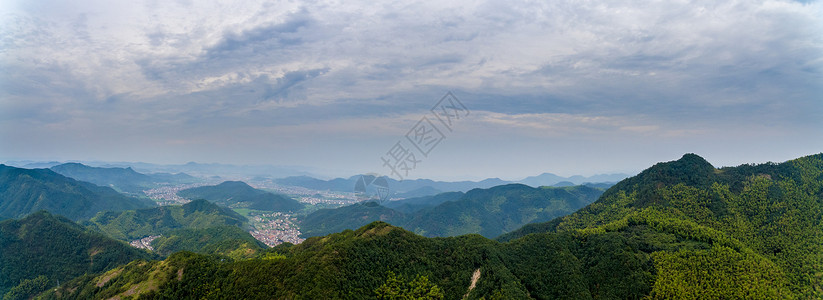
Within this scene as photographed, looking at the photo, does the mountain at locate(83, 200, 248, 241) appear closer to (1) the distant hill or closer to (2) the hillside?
(1) the distant hill

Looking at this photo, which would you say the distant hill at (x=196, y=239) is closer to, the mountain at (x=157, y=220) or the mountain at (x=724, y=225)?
the mountain at (x=157, y=220)

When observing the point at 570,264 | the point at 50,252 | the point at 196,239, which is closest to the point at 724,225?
the point at 570,264

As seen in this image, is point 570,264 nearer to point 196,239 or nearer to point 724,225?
point 724,225

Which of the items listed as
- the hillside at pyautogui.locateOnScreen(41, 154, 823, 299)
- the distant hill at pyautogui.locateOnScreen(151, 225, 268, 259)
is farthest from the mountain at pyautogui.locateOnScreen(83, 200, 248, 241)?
the hillside at pyautogui.locateOnScreen(41, 154, 823, 299)

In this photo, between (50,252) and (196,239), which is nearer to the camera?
(50,252)

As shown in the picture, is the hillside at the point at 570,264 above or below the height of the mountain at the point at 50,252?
above

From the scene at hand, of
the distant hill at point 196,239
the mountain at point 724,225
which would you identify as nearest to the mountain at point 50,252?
the distant hill at point 196,239

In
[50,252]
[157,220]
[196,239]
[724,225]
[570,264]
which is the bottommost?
[196,239]
